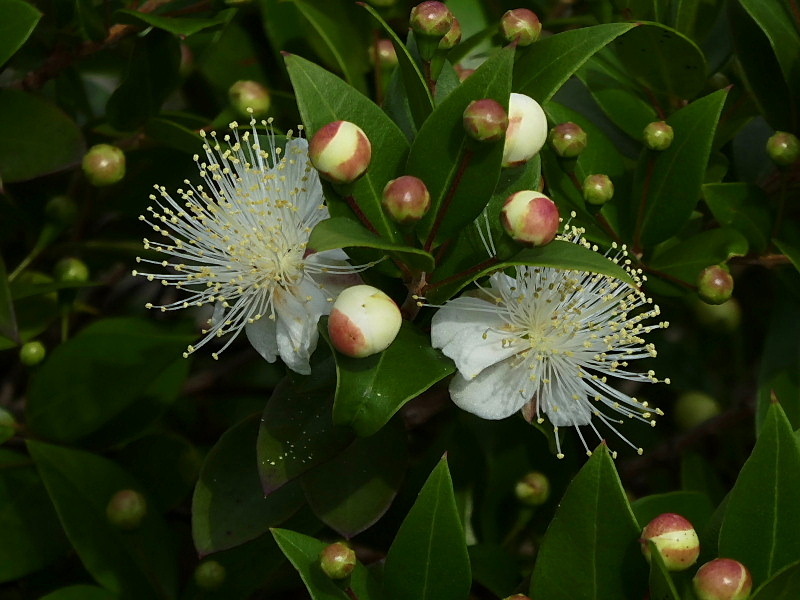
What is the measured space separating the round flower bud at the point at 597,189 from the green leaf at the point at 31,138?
2.65 ft

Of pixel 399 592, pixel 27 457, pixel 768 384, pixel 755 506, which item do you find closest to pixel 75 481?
pixel 27 457

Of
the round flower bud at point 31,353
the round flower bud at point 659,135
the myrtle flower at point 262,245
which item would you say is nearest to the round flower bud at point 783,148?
the round flower bud at point 659,135

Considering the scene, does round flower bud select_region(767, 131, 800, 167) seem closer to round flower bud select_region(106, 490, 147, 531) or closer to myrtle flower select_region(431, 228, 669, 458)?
myrtle flower select_region(431, 228, 669, 458)

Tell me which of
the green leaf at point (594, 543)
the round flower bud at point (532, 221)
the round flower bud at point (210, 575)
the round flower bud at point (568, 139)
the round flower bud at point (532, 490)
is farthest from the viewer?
the round flower bud at point (532, 490)

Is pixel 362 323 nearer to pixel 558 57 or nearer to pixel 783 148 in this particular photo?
pixel 558 57

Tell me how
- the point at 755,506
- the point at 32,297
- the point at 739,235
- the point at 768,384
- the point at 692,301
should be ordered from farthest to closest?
the point at 692,301 → the point at 32,297 → the point at 768,384 → the point at 739,235 → the point at 755,506

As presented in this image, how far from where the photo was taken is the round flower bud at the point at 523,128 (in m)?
1.12

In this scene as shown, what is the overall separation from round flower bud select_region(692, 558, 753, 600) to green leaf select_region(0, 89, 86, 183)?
1.13 m

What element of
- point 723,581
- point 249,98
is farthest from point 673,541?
point 249,98

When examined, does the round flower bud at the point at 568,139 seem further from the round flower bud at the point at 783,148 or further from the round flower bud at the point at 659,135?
the round flower bud at the point at 783,148

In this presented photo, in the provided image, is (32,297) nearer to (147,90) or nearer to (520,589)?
(147,90)

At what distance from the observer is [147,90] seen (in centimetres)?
160

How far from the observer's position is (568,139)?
138 cm

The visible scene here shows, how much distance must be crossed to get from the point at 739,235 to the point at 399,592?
702 mm
